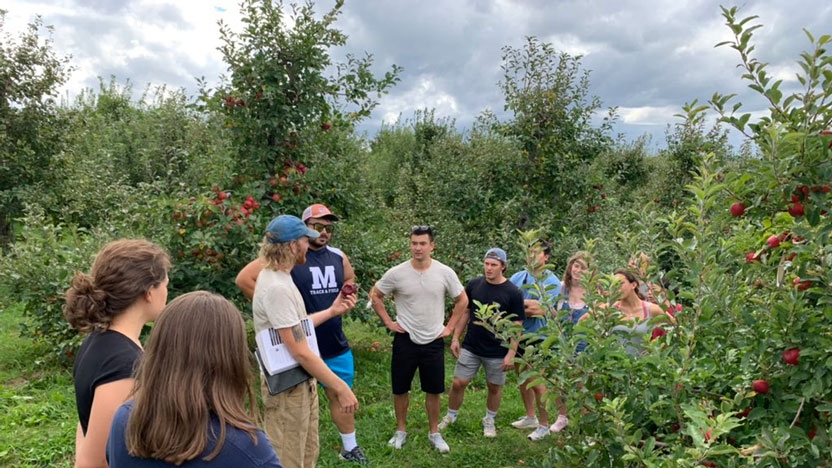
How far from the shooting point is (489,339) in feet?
15.3

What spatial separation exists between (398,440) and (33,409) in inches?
129

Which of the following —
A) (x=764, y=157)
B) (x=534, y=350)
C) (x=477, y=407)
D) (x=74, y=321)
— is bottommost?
(x=477, y=407)

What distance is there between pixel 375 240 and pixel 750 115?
208 inches

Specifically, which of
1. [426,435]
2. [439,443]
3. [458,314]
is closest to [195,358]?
[458,314]

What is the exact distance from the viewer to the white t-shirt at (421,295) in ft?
14.6

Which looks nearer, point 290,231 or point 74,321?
point 74,321

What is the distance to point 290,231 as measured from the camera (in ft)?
10.3

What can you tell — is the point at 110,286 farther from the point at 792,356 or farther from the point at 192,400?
the point at 792,356

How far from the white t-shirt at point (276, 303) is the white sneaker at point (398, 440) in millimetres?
2150

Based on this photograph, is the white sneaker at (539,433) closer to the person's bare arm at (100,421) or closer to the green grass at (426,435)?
the green grass at (426,435)

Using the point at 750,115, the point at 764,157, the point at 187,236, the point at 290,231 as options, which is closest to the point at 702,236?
the point at 764,157

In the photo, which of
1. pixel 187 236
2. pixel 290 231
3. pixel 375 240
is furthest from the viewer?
pixel 375 240

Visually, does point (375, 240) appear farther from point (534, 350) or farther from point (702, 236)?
point (702, 236)

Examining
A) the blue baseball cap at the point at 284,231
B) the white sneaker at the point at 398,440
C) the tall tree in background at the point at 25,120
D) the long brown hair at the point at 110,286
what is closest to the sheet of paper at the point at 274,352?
the blue baseball cap at the point at 284,231
